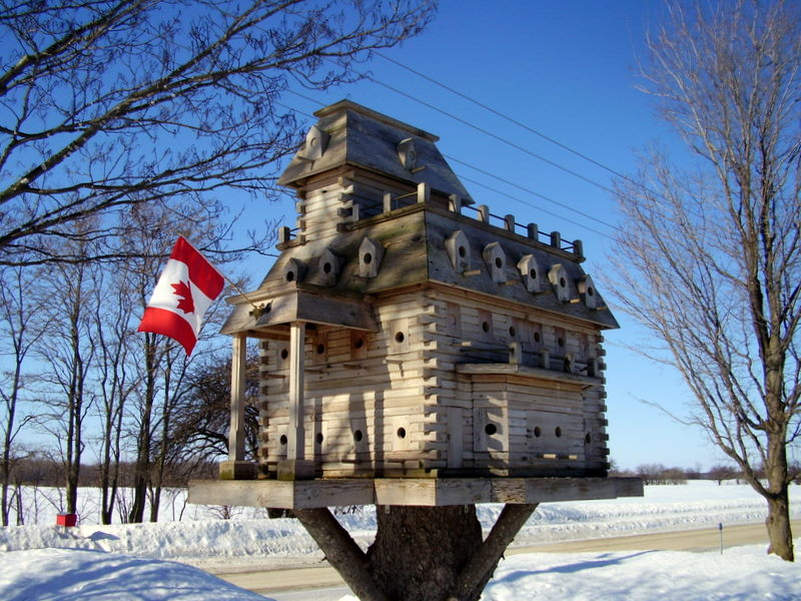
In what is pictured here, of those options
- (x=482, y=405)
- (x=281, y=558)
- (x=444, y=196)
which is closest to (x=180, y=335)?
(x=482, y=405)

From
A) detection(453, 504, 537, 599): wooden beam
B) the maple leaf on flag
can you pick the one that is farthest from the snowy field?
the maple leaf on flag

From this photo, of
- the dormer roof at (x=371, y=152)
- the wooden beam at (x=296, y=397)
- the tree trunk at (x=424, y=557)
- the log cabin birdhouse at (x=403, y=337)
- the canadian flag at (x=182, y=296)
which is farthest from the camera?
the dormer roof at (x=371, y=152)

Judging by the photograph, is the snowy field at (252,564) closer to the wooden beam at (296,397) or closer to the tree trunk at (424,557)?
the tree trunk at (424,557)

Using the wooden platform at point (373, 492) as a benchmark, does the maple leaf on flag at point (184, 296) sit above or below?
above

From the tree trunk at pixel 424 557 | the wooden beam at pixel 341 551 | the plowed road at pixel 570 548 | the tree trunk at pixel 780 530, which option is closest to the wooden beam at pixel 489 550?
the tree trunk at pixel 424 557

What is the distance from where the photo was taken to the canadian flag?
8656 millimetres

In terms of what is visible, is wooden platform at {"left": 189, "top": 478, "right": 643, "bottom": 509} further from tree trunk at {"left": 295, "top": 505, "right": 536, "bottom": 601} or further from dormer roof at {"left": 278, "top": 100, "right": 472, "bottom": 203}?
dormer roof at {"left": 278, "top": 100, "right": 472, "bottom": 203}

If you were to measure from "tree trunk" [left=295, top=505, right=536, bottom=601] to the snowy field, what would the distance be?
171 cm

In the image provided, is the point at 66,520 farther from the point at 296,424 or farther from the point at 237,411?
the point at 296,424

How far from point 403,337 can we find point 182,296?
9.74ft

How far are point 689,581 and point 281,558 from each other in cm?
1179

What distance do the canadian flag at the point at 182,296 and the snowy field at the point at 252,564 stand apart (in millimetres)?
3274

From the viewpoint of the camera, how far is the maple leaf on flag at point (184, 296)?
28.8ft

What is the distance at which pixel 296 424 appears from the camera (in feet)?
30.3
